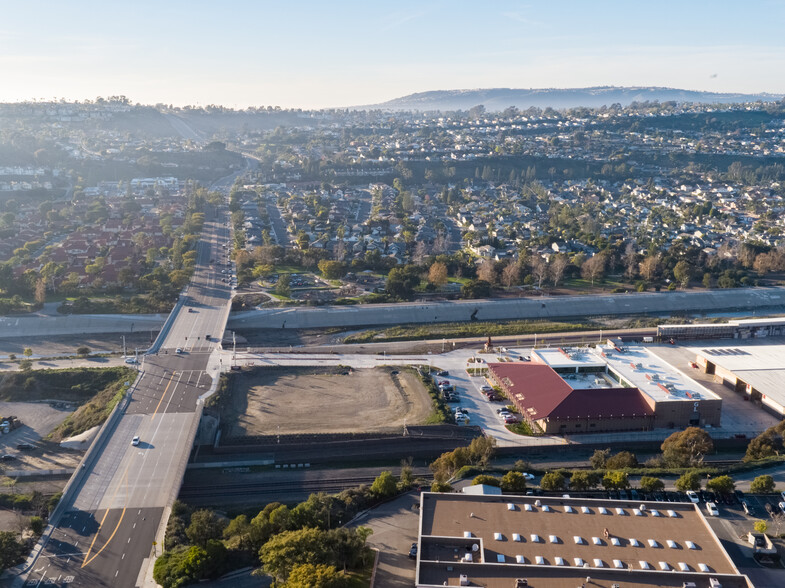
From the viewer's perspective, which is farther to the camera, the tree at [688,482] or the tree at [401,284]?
the tree at [401,284]

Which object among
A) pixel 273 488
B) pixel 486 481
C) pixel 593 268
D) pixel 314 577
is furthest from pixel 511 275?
pixel 314 577

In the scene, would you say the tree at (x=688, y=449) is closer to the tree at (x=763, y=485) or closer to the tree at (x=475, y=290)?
the tree at (x=763, y=485)

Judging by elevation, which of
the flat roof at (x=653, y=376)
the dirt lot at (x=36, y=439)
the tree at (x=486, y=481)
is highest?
the tree at (x=486, y=481)

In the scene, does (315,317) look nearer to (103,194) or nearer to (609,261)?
(609,261)

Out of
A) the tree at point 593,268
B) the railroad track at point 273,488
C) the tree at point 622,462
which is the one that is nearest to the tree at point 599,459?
the tree at point 622,462

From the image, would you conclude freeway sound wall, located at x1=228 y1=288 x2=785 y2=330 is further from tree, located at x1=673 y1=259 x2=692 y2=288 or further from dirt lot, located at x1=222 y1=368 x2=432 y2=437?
dirt lot, located at x1=222 y1=368 x2=432 y2=437

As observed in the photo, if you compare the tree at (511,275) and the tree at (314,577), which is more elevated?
the tree at (314,577)

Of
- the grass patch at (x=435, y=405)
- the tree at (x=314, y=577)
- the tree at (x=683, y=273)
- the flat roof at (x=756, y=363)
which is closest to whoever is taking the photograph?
the tree at (x=314, y=577)

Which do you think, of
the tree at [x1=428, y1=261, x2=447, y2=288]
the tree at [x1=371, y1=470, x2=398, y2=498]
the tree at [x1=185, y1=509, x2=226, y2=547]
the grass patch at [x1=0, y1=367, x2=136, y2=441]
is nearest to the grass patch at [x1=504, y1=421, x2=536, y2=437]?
the tree at [x1=371, y1=470, x2=398, y2=498]
